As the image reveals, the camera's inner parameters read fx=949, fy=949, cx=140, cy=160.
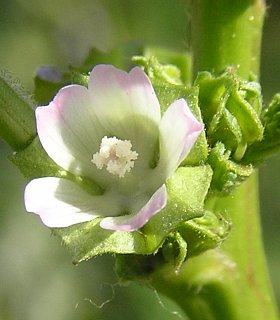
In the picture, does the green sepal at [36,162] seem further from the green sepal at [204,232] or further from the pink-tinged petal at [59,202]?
the green sepal at [204,232]

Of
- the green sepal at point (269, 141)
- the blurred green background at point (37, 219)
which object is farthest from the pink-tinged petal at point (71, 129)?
the blurred green background at point (37, 219)

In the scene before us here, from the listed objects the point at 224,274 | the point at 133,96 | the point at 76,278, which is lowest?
the point at 76,278

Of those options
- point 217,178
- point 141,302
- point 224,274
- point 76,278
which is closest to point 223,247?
point 224,274

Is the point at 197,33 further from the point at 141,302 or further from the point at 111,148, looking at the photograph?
the point at 141,302

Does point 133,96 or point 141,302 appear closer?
point 133,96

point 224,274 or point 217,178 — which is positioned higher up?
point 217,178

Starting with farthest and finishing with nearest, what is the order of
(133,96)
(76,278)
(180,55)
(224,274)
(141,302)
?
(76,278) → (141,302) → (180,55) → (224,274) → (133,96)

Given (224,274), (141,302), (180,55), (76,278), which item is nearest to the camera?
(224,274)
